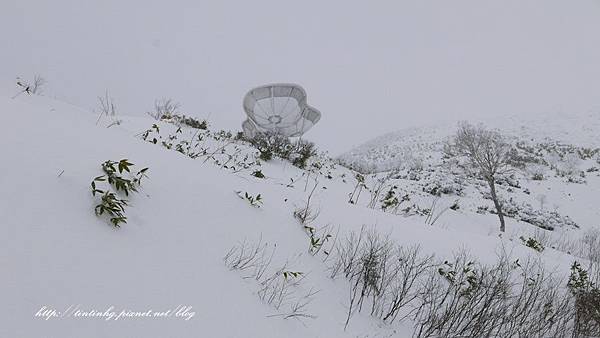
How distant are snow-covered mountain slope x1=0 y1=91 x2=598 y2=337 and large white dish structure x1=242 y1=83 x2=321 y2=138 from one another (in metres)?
9.44

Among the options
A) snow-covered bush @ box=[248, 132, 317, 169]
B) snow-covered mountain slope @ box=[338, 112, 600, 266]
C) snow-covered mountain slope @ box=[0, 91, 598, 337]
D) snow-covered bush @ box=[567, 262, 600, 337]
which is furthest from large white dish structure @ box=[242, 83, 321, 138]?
snow-covered bush @ box=[567, 262, 600, 337]

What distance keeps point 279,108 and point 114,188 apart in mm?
11273

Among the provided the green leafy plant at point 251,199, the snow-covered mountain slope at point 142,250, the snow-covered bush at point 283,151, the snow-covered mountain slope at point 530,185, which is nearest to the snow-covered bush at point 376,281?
the snow-covered mountain slope at point 142,250

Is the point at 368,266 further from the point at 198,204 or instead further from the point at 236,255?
the point at 198,204

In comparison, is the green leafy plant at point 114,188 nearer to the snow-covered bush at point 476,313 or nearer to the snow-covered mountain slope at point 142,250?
the snow-covered mountain slope at point 142,250

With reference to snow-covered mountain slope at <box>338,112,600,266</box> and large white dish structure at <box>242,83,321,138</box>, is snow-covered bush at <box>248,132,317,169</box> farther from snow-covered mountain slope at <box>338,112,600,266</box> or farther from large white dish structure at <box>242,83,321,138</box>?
snow-covered mountain slope at <box>338,112,600,266</box>

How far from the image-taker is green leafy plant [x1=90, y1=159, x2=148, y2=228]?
1848 mm

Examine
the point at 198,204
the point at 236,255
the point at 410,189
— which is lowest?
the point at 410,189

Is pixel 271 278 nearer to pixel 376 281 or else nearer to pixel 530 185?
pixel 376 281

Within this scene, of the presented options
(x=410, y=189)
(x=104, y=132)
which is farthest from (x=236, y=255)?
(x=410, y=189)

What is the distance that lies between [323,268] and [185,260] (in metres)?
1.47

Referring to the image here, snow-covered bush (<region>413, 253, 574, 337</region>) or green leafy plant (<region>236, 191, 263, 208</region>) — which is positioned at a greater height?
green leafy plant (<region>236, 191, 263, 208</region>)

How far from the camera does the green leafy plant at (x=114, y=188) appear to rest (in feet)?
6.06

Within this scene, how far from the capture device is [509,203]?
15.3m
